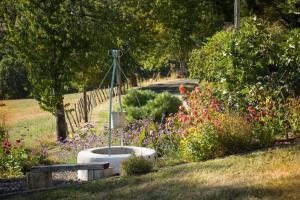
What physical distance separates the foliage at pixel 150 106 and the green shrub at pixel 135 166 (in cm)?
803

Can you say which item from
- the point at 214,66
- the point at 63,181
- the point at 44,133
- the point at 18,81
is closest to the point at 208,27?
the point at 44,133

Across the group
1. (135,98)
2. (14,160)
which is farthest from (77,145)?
(135,98)

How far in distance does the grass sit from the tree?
34.7 feet

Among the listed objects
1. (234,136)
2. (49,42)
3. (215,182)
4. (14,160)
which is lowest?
(14,160)

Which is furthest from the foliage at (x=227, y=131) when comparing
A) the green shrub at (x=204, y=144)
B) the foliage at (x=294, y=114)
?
the foliage at (x=294, y=114)

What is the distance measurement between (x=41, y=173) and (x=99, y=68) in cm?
1703

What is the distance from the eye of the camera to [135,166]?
355 inches

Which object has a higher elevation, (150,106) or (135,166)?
(150,106)

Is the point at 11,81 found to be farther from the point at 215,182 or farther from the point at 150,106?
the point at 215,182

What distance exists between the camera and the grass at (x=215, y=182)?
6770 millimetres

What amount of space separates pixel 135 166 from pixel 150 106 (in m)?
9.99

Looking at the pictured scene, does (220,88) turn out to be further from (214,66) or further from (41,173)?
(41,173)

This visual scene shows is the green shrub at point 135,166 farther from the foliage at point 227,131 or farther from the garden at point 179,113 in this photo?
the foliage at point 227,131

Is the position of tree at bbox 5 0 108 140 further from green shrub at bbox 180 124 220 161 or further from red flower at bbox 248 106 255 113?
green shrub at bbox 180 124 220 161
